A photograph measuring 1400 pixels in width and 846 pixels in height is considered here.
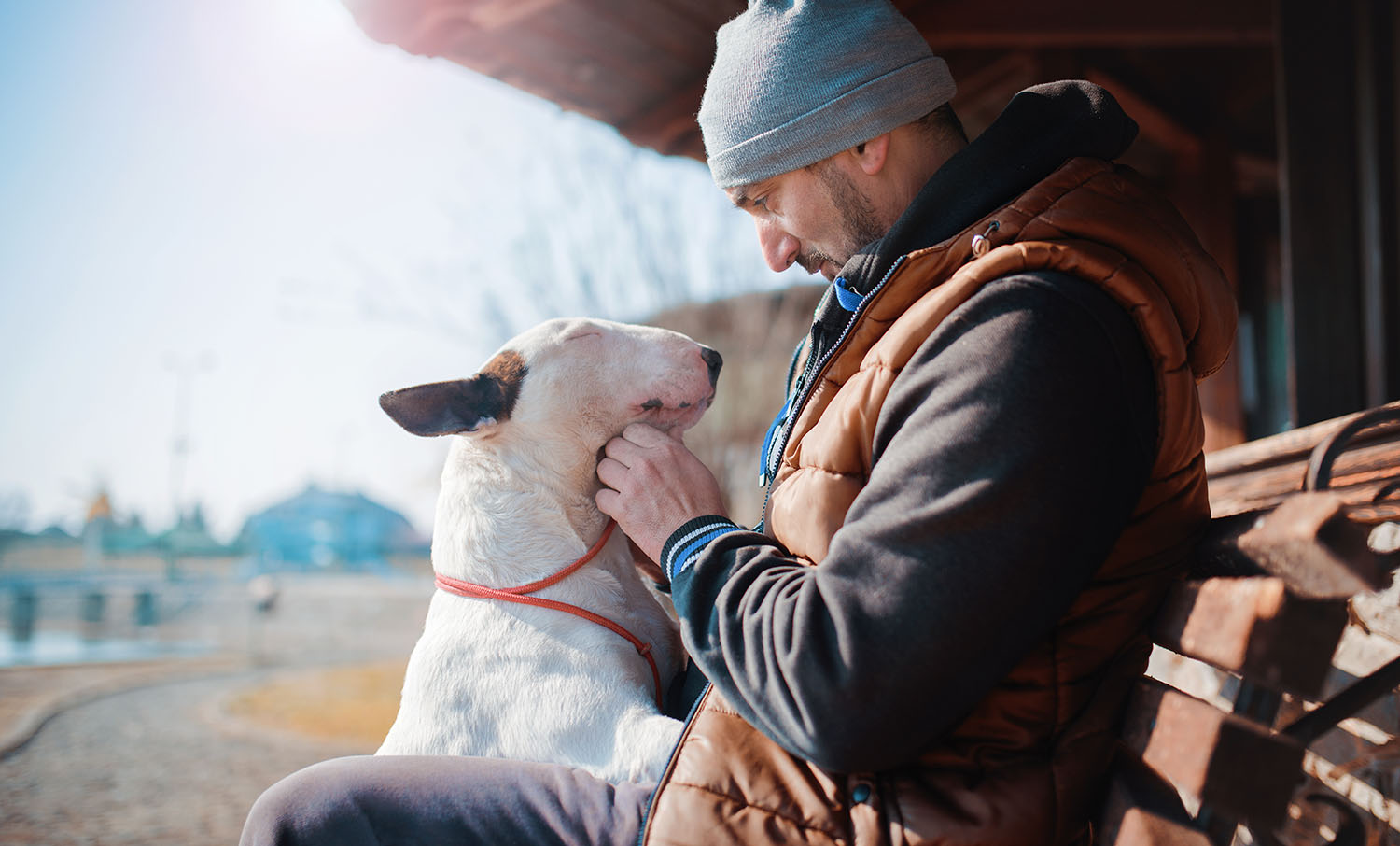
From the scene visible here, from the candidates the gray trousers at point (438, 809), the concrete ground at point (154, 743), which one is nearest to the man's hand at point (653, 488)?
the gray trousers at point (438, 809)

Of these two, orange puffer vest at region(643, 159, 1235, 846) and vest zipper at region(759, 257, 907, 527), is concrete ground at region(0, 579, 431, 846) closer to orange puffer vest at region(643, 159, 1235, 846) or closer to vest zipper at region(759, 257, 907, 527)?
vest zipper at region(759, 257, 907, 527)

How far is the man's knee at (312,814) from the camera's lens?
4.45 ft

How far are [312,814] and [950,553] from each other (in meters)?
1.03

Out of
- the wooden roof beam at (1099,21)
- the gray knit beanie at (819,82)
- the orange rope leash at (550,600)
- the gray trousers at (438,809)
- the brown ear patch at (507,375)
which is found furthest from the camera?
the wooden roof beam at (1099,21)

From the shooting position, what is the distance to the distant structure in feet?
128

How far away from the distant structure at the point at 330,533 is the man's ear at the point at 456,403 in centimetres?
3722

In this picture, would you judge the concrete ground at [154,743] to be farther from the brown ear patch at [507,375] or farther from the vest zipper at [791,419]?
the vest zipper at [791,419]

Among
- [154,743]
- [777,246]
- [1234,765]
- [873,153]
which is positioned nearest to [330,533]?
[154,743]

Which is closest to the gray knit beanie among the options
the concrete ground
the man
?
the man

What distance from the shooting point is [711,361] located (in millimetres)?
2244

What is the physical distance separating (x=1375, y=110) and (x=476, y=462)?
3440 mm

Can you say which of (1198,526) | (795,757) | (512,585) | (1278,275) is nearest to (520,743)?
(512,585)

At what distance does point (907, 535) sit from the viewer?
107cm

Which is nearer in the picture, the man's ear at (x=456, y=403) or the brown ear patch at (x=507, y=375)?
the man's ear at (x=456, y=403)
